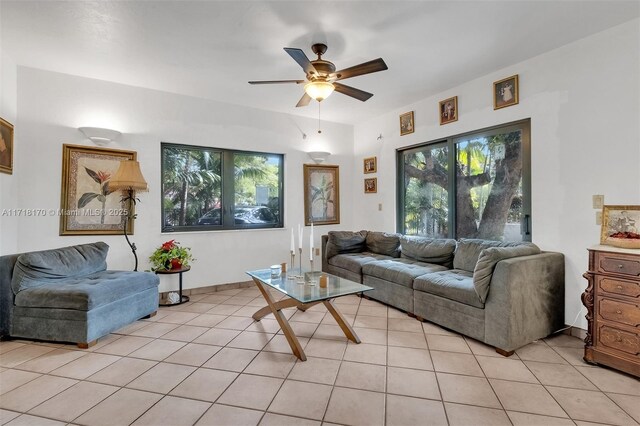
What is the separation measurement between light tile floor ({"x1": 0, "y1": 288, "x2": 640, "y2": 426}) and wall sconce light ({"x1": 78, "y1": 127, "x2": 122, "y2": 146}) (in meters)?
2.13

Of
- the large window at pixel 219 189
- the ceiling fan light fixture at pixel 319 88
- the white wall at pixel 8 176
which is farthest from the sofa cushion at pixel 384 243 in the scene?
the white wall at pixel 8 176

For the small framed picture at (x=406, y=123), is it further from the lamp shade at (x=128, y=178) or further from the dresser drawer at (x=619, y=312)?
the lamp shade at (x=128, y=178)

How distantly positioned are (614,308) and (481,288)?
2.70ft

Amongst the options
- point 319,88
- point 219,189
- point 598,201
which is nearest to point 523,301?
point 598,201

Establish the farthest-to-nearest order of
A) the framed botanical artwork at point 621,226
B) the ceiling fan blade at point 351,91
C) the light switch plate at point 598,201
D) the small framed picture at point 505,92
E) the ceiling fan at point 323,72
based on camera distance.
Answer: the small framed picture at point 505,92, the ceiling fan blade at point 351,91, the light switch plate at point 598,201, the ceiling fan at point 323,72, the framed botanical artwork at point 621,226

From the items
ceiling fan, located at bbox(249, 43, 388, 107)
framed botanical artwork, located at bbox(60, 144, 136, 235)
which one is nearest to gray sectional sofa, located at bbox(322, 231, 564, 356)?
ceiling fan, located at bbox(249, 43, 388, 107)

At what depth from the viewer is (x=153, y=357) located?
2340mm

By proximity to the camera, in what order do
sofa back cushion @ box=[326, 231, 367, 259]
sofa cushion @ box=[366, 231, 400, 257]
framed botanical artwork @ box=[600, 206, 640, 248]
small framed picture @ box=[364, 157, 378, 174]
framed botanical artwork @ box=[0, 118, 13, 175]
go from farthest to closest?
small framed picture @ box=[364, 157, 378, 174] → sofa back cushion @ box=[326, 231, 367, 259] → sofa cushion @ box=[366, 231, 400, 257] → framed botanical artwork @ box=[0, 118, 13, 175] → framed botanical artwork @ box=[600, 206, 640, 248]

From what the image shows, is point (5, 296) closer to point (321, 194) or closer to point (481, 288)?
point (321, 194)

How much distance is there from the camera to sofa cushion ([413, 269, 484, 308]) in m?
2.59

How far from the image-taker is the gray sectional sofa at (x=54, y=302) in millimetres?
2479

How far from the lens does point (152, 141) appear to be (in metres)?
3.82

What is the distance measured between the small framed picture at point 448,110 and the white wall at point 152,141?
187cm

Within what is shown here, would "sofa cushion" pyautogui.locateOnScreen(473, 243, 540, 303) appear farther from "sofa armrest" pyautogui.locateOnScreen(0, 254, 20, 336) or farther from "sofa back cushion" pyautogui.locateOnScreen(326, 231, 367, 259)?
"sofa armrest" pyautogui.locateOnScreen(0, 254, 20, 336)
